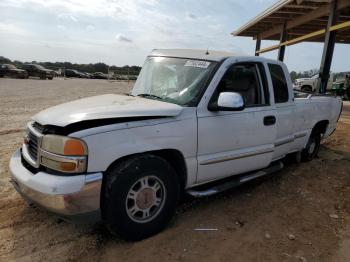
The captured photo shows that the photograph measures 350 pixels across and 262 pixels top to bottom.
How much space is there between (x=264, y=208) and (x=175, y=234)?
1344 mm

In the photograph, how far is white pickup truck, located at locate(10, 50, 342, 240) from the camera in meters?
2.87

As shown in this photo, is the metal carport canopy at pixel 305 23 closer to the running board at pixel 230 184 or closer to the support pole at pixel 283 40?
A: the support pole at pixel 283 40

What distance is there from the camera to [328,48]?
13.2m

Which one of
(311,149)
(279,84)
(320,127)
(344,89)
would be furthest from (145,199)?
(344,89)

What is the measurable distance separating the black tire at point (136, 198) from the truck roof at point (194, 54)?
1.49m

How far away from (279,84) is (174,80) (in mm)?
1696

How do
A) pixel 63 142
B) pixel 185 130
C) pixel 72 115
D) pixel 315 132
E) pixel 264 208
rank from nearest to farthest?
pixel 63 142, pixel 72 115, pixel 185 130, pixel 264 208, pixel 315 132

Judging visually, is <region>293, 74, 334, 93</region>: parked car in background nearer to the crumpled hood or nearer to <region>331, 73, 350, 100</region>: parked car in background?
<region>331, 73, 350, 100</region>: parked car in background

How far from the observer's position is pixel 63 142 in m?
2.86

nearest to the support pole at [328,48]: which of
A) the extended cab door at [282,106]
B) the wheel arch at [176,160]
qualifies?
the extended cab door at [282,106]

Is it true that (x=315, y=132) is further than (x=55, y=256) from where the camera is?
Yes

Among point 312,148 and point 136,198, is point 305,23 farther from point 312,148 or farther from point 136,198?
point 136,198

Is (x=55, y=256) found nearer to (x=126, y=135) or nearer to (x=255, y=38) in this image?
(x=126, y=135)

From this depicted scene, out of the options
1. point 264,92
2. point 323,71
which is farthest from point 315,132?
point 323,71
